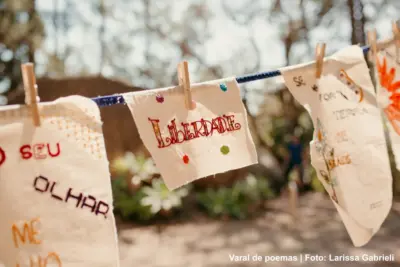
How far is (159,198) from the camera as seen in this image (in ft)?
17.1

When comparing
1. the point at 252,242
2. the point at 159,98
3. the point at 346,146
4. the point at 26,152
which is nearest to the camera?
the point at 26,152

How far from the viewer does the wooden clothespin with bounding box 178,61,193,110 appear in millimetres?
1122

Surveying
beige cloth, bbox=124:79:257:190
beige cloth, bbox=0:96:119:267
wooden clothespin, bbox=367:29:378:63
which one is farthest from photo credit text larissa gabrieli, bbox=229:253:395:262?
beige cloth, bbox=0:96:119:267

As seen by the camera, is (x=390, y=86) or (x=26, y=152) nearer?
(x=26, y=152)

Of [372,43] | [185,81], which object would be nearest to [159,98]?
[185,81]

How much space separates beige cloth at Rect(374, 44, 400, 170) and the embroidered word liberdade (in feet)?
2.47

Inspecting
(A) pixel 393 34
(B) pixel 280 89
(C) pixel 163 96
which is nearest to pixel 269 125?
(B) pixel 280 89

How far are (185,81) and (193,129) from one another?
0.17 m

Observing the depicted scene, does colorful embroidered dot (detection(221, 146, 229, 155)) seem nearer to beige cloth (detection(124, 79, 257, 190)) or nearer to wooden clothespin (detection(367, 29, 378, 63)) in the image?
beige cloth (detection(124, 79, 257, 190))

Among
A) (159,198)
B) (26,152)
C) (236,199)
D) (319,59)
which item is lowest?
(236,199)

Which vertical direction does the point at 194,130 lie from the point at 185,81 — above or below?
below

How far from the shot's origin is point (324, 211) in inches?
227

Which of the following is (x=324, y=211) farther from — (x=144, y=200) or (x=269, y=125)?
(x=144, y=200)

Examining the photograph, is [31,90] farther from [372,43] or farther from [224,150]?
[372,43]
